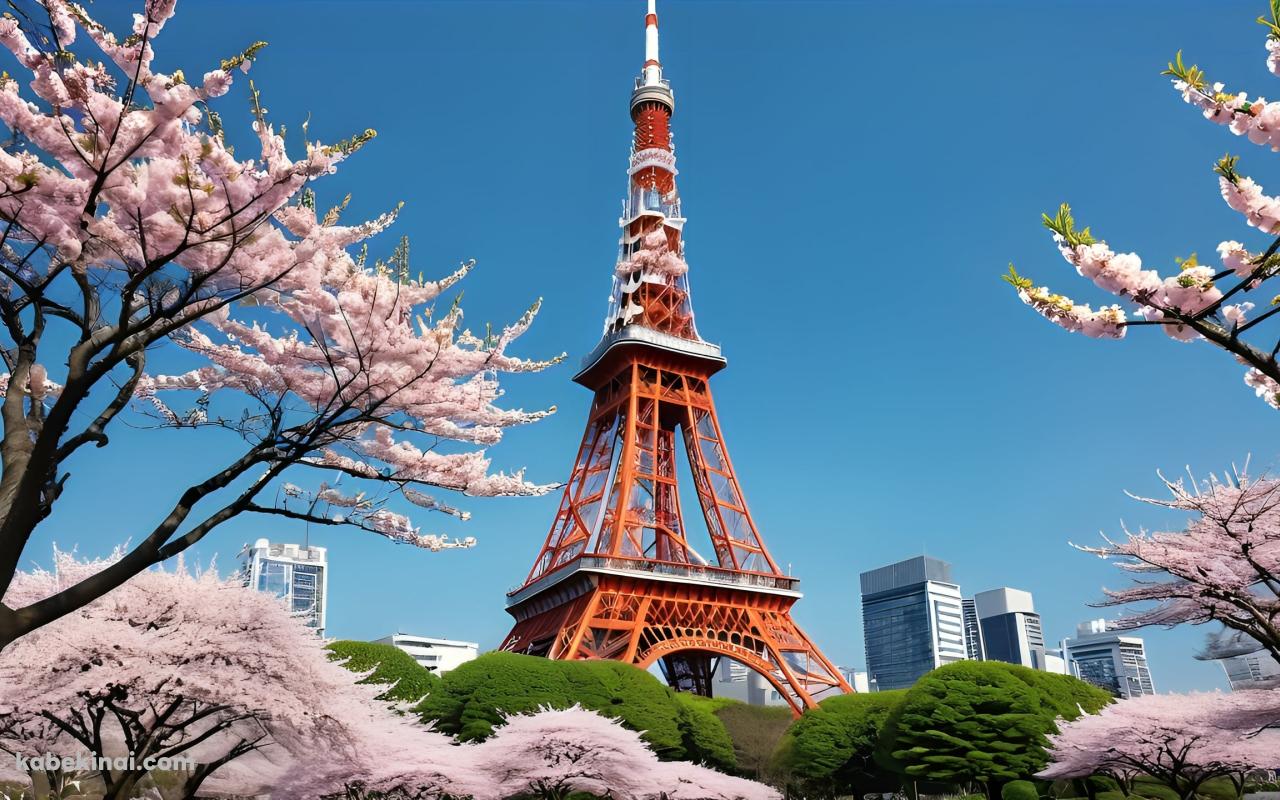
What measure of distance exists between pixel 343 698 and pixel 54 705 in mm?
4170

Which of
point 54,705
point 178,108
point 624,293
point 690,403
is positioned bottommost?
point 54,705

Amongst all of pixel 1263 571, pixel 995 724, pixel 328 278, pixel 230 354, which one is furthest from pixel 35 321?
pixel 995 724

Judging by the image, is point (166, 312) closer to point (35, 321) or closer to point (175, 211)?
point (175, 211)

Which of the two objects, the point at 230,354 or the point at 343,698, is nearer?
the point at 230,354

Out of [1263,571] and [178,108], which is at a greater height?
[178,108]

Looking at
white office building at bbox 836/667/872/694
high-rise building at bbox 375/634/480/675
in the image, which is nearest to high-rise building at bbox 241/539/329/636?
high-rise building at bbox 375/634/480/675

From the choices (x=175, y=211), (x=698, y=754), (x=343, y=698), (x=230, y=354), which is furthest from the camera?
(x=698, y=754)

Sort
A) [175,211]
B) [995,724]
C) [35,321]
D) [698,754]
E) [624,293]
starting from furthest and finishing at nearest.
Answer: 1. [624,293]
2. [698,754]
3. [995,724]
4. [35,321]
5. [175,211]

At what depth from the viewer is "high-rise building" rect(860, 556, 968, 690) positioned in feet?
500

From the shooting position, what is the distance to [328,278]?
9.16 m

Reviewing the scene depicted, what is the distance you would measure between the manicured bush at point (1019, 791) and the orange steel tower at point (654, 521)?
10.5 metres

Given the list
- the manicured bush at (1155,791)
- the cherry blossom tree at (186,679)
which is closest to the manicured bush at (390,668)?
the cherry blossom tree at (186,679)

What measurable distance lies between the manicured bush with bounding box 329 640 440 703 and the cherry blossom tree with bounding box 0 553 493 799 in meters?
8.59

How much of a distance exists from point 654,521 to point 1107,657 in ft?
501
